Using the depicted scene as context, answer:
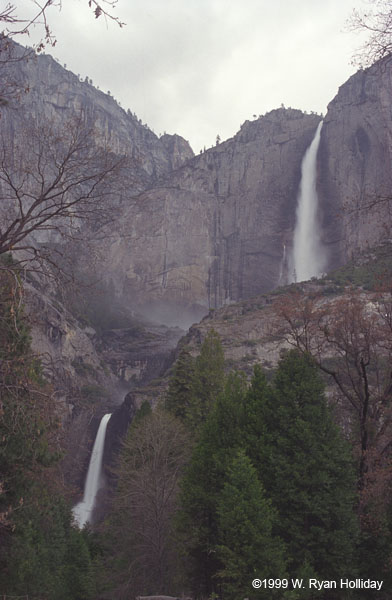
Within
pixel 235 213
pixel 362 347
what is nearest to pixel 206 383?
pixel 362 347

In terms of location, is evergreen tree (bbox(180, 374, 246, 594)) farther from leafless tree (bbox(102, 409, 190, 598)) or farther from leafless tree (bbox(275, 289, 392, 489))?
leafless tree (bbox(275, 289, 392, 489))

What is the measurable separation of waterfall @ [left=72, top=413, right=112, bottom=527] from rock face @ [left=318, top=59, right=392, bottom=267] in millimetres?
53754

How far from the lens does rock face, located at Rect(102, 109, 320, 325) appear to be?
101m

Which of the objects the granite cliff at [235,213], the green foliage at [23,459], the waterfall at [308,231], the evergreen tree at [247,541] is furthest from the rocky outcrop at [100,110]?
the evergreen tree at [247,541]

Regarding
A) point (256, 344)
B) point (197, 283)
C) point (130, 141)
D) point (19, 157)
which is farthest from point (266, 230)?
point (19, 157)

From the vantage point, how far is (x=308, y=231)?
3738 inches

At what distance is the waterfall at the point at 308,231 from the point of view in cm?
Answer: 9275

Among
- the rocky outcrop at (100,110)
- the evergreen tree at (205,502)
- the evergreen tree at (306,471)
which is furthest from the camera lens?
the rocky outcrop at (100,110)

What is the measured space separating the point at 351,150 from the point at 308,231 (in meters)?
17.2

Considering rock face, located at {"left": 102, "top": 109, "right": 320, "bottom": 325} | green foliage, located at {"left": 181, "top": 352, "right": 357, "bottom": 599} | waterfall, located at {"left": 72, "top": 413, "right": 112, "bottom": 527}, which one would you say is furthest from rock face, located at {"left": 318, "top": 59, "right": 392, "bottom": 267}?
green foliage, located at {"left": 181, "top": 352, "right": 357, "bottom": 599}

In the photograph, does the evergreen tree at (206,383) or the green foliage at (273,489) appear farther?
the evergreen tree at (206,383)

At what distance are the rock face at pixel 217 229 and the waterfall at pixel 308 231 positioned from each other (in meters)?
3.52

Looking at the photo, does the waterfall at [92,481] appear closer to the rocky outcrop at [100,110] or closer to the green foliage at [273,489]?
Result: the green foliage at [273,489]

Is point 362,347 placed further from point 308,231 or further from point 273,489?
point 308,231
